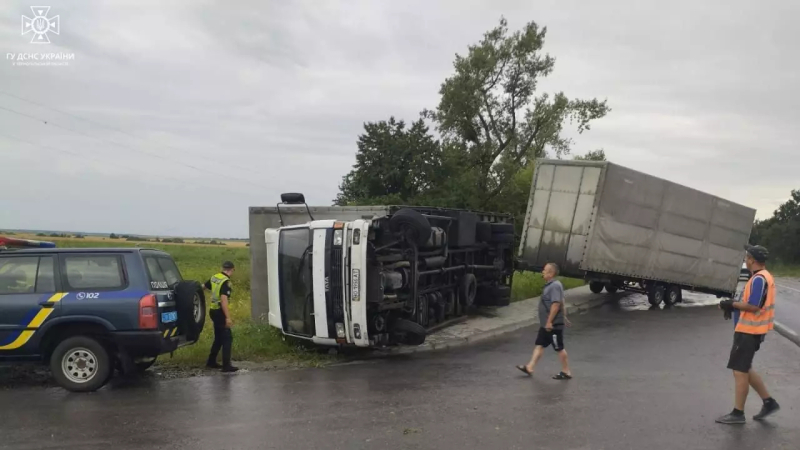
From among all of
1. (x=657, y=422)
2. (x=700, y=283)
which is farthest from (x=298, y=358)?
(x=700, y=283)

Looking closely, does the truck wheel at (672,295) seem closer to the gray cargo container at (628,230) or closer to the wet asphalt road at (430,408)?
the gray cargo container at (628,230)

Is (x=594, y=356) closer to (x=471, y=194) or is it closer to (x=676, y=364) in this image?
(x=676, y=364)

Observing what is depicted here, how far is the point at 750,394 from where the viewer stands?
760 centimetres

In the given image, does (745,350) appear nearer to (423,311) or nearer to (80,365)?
(423,311)

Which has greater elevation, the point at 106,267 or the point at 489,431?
the point at 106,267

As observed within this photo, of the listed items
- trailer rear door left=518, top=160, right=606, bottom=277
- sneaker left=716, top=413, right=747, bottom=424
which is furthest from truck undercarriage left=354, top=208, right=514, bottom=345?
sneaker left=716, top=413, right=747, bottom=424

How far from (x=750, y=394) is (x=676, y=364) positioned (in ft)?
6.30

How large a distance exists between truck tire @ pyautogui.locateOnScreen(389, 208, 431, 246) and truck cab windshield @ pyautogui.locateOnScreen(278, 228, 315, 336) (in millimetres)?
1474

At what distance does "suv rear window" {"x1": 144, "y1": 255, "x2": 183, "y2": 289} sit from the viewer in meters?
8.05

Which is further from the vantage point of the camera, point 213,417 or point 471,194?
point 471,194

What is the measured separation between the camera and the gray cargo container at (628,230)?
1695cm

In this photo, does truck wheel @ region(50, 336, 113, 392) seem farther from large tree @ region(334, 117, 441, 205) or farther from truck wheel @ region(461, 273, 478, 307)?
large tree @ region(334, 117, 441, 205)

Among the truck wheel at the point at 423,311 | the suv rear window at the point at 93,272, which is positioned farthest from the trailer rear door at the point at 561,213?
the suv rear window at the point at 93,272

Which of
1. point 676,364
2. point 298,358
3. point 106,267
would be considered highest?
point 106,267
